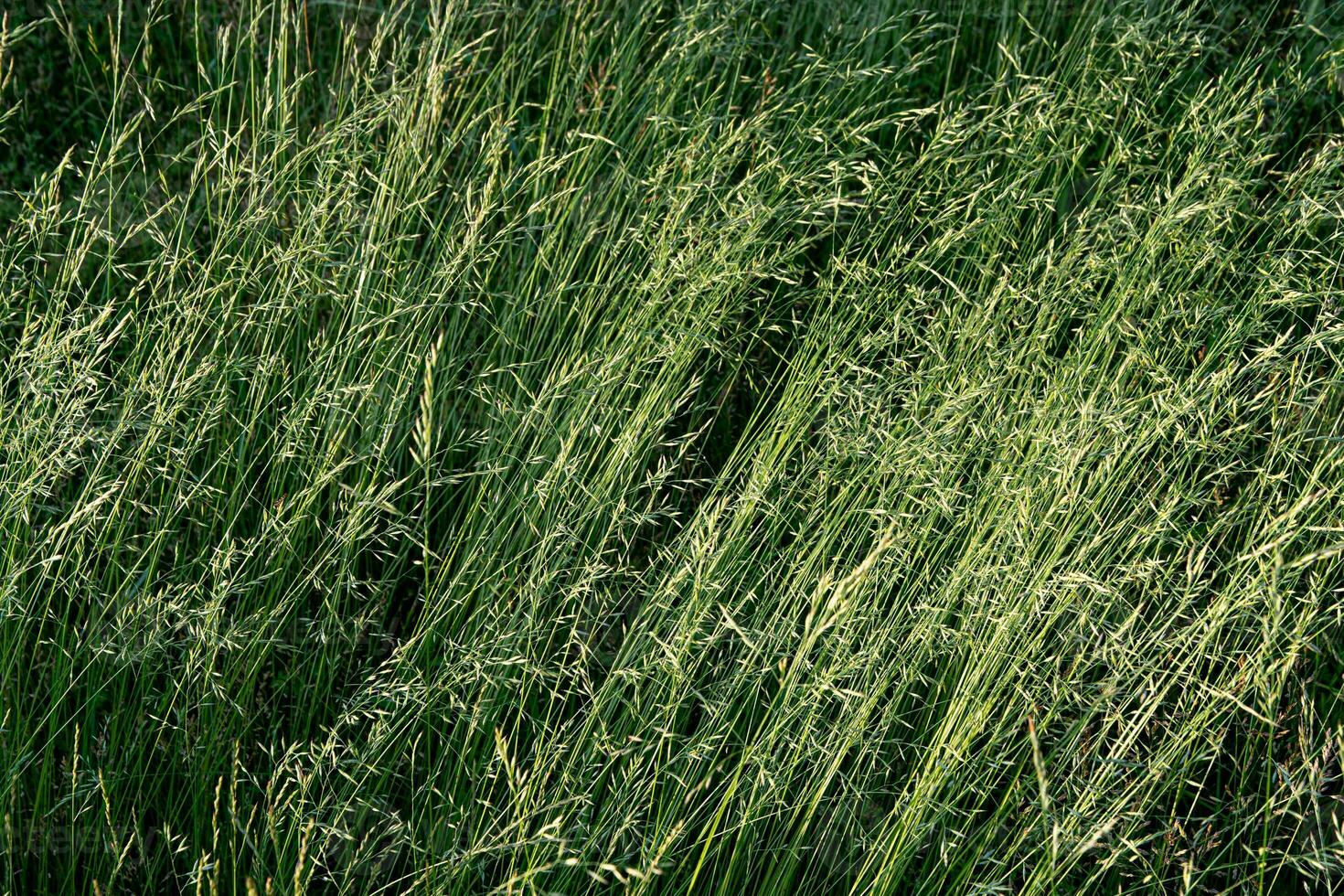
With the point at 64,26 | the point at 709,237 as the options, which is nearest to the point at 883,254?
the point at 709,237

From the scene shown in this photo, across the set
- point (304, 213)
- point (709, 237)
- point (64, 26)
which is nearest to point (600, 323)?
point (709, 237)

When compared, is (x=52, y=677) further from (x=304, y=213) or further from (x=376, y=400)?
(x=304, y=213)

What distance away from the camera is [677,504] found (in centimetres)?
222

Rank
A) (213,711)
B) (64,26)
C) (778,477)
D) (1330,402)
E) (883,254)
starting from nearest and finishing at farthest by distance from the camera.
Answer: (213,711) → (778,477) → (1330,402) → (883,254) → (64,26)

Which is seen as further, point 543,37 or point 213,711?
point 543,37

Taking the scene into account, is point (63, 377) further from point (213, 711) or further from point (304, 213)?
point (213, 711)

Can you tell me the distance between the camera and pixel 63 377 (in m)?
2.03

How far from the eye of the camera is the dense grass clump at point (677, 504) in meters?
1.70

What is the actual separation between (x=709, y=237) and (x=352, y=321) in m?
0.70

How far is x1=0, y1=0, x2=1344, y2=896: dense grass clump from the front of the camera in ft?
5.57

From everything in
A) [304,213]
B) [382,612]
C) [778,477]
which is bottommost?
[382,612]

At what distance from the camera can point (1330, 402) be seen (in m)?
2.26

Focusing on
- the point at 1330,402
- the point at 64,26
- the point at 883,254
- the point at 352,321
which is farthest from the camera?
the point at 64,26

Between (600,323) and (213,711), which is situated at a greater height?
(600,323)
